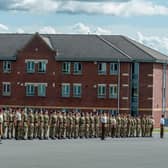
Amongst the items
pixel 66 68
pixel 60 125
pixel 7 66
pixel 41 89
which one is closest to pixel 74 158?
pixel 60 125

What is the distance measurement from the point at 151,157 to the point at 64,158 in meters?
3.65

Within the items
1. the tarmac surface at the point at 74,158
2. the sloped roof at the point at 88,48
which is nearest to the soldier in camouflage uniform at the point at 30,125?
the tarmac surface at the point at 74,158

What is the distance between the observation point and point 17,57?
95.4 meters

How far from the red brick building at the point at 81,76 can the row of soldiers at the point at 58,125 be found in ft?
122

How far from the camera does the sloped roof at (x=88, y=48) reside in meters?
93.9

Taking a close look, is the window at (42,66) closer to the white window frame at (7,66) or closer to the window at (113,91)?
the white window frame at (7,66)

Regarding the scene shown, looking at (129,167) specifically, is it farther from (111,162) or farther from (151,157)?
(151,157)

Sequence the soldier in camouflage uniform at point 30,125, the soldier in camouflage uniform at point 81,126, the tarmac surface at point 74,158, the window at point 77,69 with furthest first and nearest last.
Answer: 1. the window at point 77,69
2. the soldier in camouflage uniform at point 81,126
3. the soldier in camouflage uniform at point 30,125
4. the tarmac surface at point 74,158

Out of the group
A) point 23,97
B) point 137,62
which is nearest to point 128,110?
point 137,62

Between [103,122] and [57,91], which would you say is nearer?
[103,122]

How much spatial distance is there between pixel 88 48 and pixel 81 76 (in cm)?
334

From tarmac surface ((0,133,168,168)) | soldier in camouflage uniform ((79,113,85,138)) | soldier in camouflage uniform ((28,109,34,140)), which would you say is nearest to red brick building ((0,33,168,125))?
soldier in camouflage uniform ((79,113,85,138))

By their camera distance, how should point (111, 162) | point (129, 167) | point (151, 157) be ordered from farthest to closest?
point (151, 157) → point (111, 162) → point (129, 167)

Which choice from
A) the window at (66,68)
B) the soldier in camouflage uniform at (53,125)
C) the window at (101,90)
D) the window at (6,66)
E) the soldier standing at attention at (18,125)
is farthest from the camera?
the window at (6,66)
